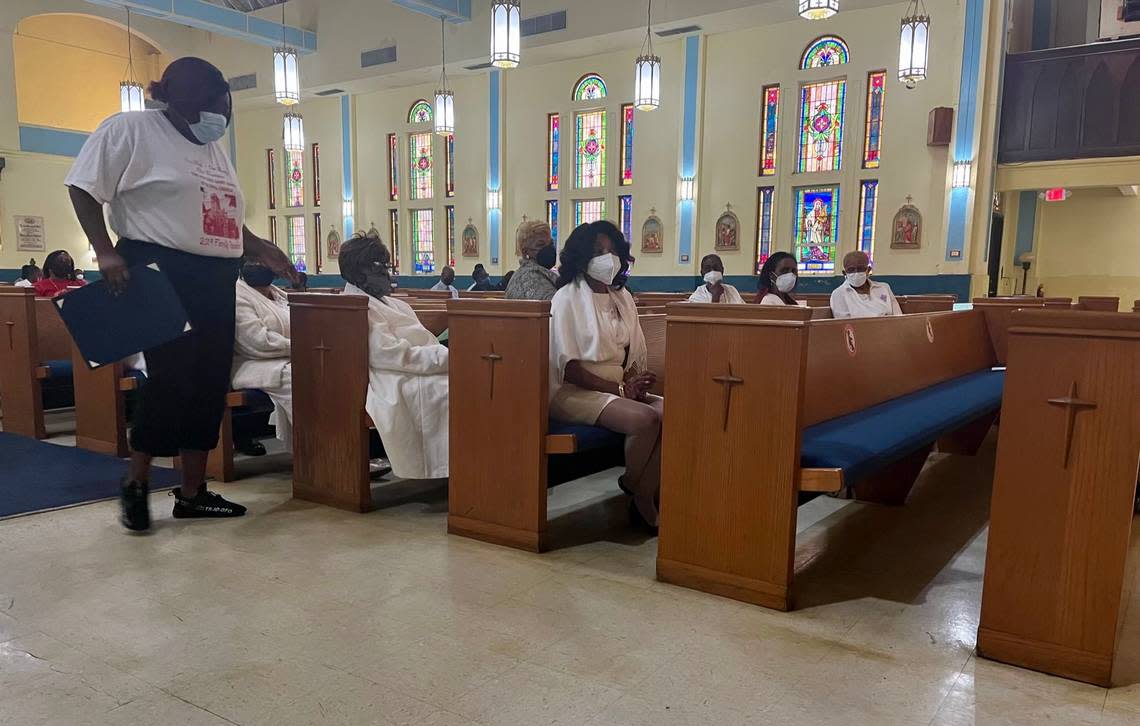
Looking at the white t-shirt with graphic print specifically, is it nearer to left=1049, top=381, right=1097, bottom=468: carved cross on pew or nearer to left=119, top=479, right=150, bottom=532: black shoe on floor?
left=119, top=479, right=150, bottom=532: black shoe on floor

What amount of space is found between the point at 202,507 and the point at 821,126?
1072 cm

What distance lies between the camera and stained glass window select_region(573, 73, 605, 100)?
1323 centimetres

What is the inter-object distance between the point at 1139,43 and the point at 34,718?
1248 centimetres

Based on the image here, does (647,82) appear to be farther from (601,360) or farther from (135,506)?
(135,506)

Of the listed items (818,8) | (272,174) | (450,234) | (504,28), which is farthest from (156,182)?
(272,174)

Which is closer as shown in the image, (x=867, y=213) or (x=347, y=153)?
(x=867, y=213)

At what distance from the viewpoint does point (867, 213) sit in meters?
11.3

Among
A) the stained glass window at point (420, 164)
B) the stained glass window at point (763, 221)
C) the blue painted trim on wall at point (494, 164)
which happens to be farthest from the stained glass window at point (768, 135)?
the stained glass window at point (420, 164)

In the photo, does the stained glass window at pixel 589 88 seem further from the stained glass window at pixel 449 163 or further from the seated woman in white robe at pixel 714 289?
the seated woman in white robe at pixel 714 289

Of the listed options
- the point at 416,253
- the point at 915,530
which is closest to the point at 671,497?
the point at 915,530

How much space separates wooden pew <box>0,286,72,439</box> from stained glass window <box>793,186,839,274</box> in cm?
987

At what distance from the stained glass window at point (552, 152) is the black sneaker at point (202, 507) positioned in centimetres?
1132

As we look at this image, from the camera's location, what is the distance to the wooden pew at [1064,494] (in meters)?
1.85

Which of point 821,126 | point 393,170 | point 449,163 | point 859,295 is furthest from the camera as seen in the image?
point 393,170
